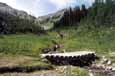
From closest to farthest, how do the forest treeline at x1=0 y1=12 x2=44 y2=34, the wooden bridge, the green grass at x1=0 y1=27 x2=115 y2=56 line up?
the wooden bridge < the green grass at x1=0 y1=27 x2=115 y2=56 < the forest treeline at x1=0 y1=12 x2=44 y2=34

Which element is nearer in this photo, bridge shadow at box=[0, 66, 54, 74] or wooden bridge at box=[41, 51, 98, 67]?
bridge shadow at box=[0, 66, 54, 74]

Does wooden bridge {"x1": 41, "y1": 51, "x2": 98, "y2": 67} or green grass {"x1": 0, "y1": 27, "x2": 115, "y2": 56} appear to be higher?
green grass {"x1": 0, "y1": 27, "x2": 115, "y2": 56}

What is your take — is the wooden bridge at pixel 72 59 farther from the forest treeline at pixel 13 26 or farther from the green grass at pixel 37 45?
the forest treeline at pixel 13 26

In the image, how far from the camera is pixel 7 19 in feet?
422

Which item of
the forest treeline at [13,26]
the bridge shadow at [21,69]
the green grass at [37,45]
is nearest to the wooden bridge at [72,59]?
the green grass at [37,45]

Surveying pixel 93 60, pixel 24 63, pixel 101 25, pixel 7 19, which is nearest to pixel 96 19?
pixel 101 25

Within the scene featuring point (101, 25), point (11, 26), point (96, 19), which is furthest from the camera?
point (96, 19)

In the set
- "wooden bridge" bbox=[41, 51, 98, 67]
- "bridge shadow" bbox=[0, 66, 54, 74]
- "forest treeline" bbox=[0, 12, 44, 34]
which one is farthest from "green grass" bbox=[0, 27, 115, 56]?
"forest treeline" bbox=[0, 12, 44, 34]

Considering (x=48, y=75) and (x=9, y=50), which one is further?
(x=9, y=50)

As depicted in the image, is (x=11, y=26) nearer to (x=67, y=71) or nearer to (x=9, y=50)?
(x=9, y=50)

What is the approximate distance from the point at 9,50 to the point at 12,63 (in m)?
13.6

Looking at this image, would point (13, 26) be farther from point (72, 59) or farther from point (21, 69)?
point (21, 69)

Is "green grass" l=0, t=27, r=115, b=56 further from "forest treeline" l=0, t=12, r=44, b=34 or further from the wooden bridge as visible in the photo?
"forest treeline" l=0, t=12, r=44, b=34

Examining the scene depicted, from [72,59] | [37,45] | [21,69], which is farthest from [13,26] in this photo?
[21,69]
